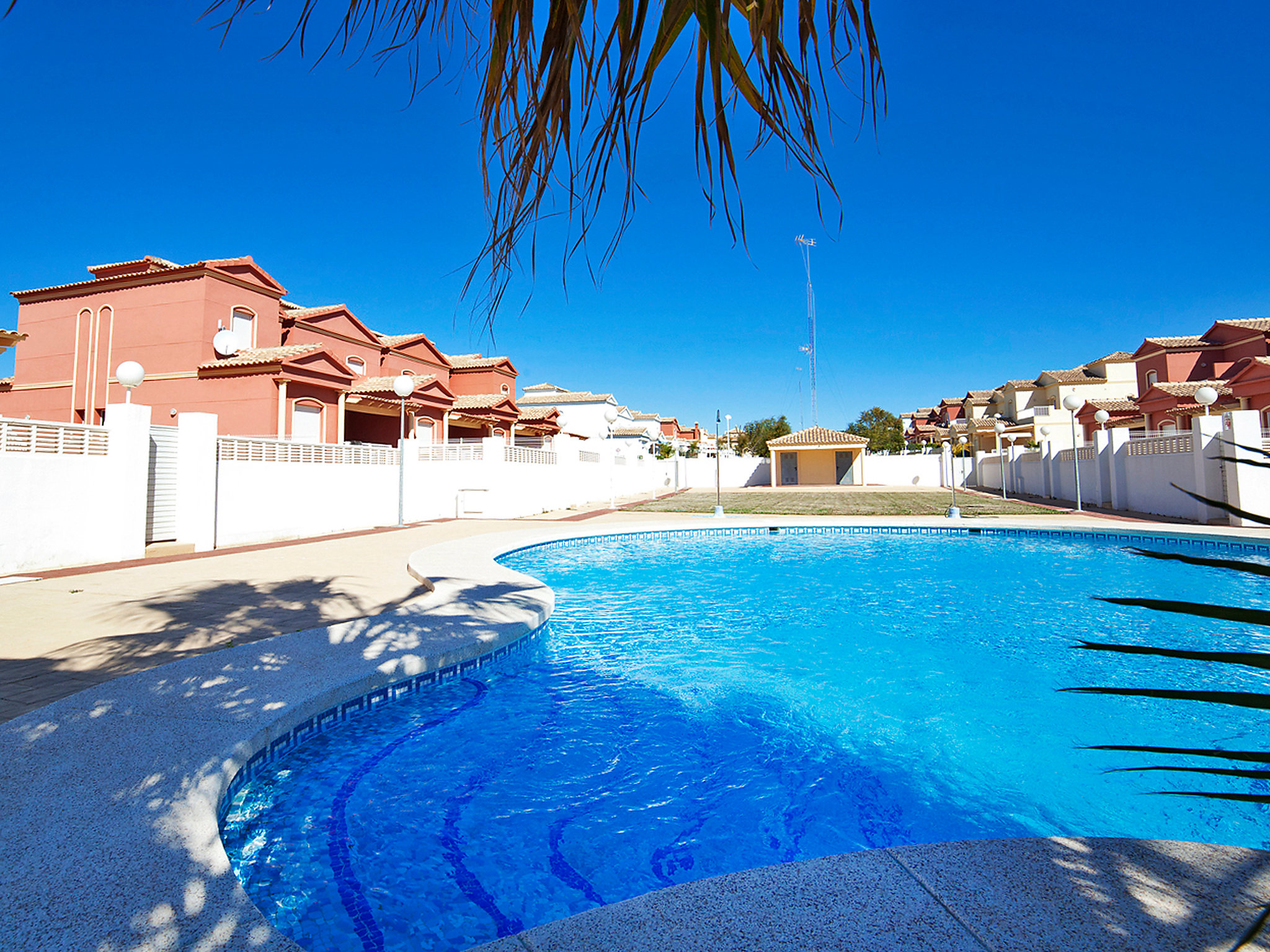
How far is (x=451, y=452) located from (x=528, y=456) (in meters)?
2.89

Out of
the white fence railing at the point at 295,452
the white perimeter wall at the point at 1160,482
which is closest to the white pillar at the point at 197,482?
the white fence railing at the point at 295,452

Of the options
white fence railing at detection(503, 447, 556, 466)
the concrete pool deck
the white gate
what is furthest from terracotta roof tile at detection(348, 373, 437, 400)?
the concrete pool deck

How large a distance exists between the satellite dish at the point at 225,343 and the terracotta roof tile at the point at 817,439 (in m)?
28.5

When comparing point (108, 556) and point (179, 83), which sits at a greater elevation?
point (179, 83)

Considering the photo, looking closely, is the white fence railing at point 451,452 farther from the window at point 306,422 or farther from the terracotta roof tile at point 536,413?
the terracotta roof tile at point 536,413

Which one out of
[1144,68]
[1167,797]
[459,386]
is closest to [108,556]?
[1167,797]

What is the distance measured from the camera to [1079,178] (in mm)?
17531

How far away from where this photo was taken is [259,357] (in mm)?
18938

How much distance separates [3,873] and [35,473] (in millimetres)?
9134

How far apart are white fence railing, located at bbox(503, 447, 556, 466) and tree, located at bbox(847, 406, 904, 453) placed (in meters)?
45.7

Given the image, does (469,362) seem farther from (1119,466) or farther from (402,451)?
(1119,466)

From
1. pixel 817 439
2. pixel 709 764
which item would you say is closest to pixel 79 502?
pixel 709 764

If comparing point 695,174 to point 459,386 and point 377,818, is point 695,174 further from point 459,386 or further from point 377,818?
point 459,386

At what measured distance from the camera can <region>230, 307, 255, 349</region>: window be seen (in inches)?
821
